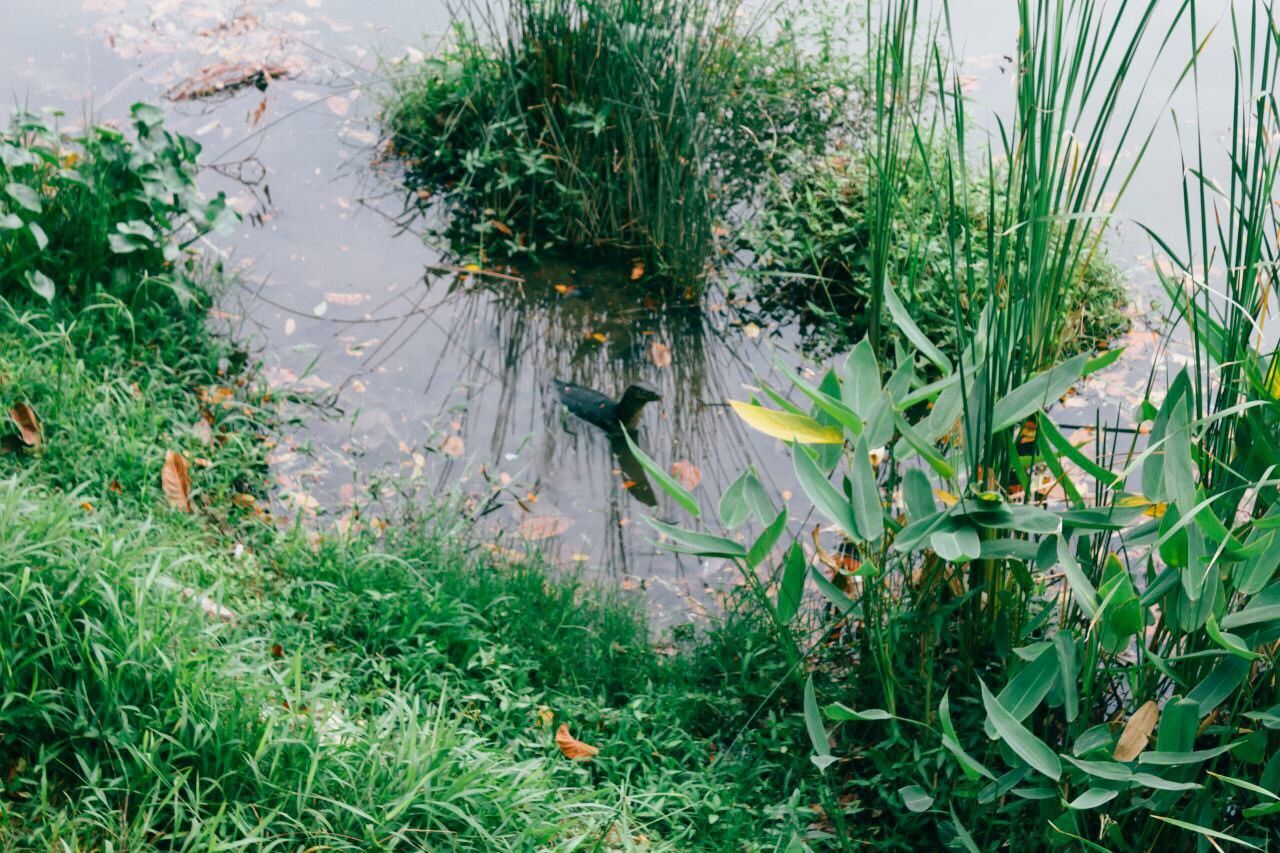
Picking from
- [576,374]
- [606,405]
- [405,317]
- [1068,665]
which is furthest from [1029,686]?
[405,317]

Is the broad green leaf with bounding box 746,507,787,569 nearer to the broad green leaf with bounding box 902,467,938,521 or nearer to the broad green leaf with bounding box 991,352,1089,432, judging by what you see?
the broad green leaf with bounding box 902,467,938,521

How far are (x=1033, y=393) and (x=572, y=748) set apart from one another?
128 cm

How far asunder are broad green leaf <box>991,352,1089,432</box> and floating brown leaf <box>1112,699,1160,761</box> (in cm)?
58

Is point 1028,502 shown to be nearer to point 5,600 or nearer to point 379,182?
point 5,600

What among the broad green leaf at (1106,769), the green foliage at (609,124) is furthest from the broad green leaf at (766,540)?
the green foliage at (609,124)

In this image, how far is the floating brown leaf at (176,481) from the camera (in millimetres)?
3135

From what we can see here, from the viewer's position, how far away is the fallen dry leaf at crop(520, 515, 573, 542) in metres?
3.41

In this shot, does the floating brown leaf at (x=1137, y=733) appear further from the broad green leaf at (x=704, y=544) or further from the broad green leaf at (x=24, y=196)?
the broad green leaf at (x=24, y=196)

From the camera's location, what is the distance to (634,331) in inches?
167

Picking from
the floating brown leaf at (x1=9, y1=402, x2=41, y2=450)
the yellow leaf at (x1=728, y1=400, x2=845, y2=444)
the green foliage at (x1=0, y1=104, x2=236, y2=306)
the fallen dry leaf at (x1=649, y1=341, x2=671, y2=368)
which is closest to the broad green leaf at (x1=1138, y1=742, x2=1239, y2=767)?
the yellow leaf at (x1=728, y1=400, x2=845, y2=444)

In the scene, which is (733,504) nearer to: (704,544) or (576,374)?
(704,544)

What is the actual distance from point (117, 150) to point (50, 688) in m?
2.05

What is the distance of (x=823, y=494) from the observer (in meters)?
2.20

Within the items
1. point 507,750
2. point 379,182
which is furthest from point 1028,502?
point 379,182
